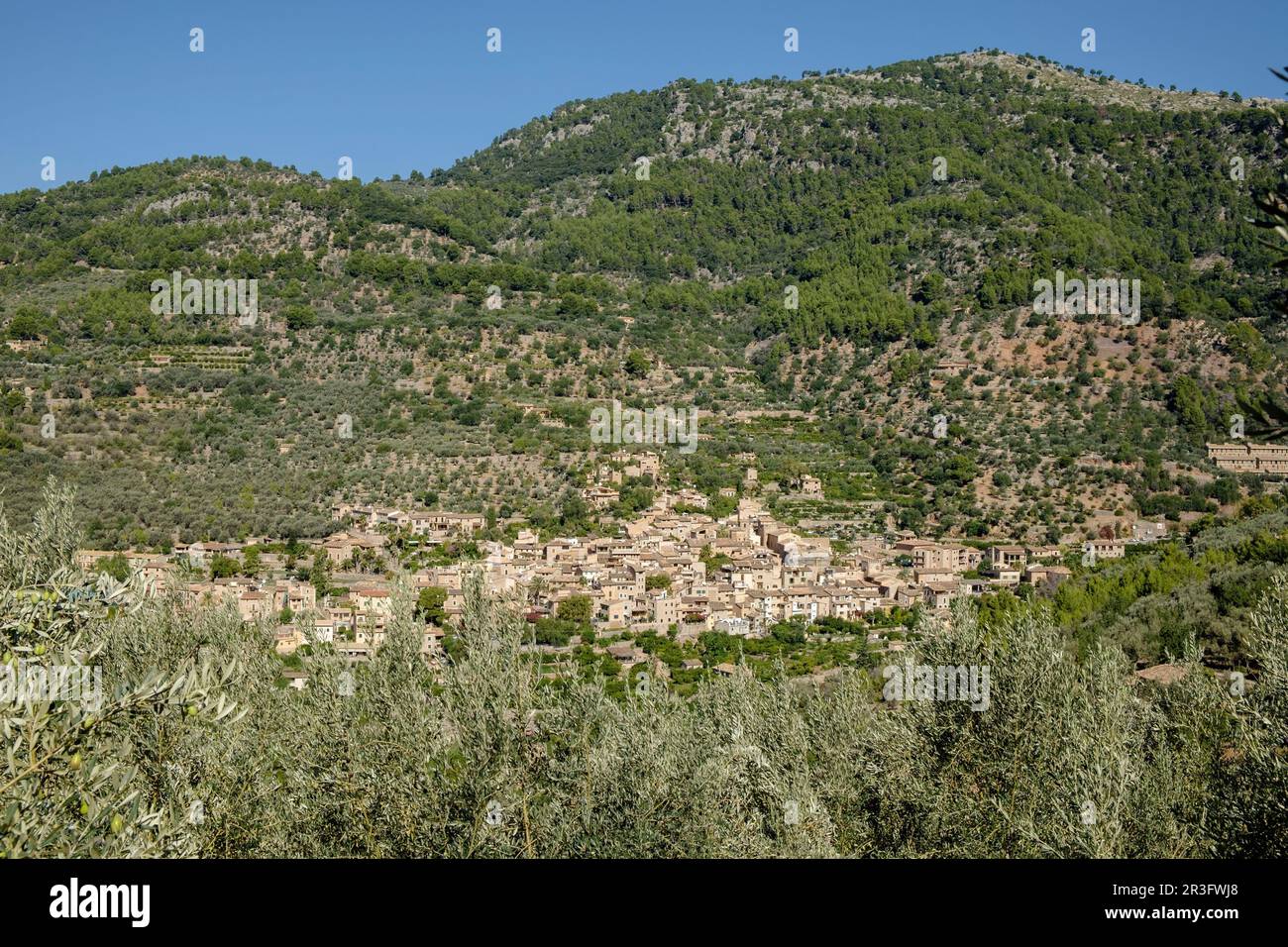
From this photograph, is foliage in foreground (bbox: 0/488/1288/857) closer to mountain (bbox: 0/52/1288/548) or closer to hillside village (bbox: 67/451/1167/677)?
hillside village (bbox: 67/451/1167/677)

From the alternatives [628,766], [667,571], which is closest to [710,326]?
[667,571]

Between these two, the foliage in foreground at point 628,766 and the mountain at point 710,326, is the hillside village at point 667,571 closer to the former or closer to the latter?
the mountain at point 710,326

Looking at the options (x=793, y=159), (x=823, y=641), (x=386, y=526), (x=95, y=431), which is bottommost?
(x=823, y=641)

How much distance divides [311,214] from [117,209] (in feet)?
34.0

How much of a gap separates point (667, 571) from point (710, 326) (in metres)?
27.4

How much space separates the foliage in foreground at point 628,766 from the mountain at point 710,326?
20.3m

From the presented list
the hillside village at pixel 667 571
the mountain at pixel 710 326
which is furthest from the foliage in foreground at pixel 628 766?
Result: the mountain at pixel 710 326

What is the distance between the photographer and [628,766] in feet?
24.1

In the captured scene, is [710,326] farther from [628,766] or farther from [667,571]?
[628,766]

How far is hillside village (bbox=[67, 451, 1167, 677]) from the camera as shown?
2520 centimetres

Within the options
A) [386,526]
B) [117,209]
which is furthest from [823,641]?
[117,209]

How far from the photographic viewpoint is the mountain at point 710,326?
113ft
